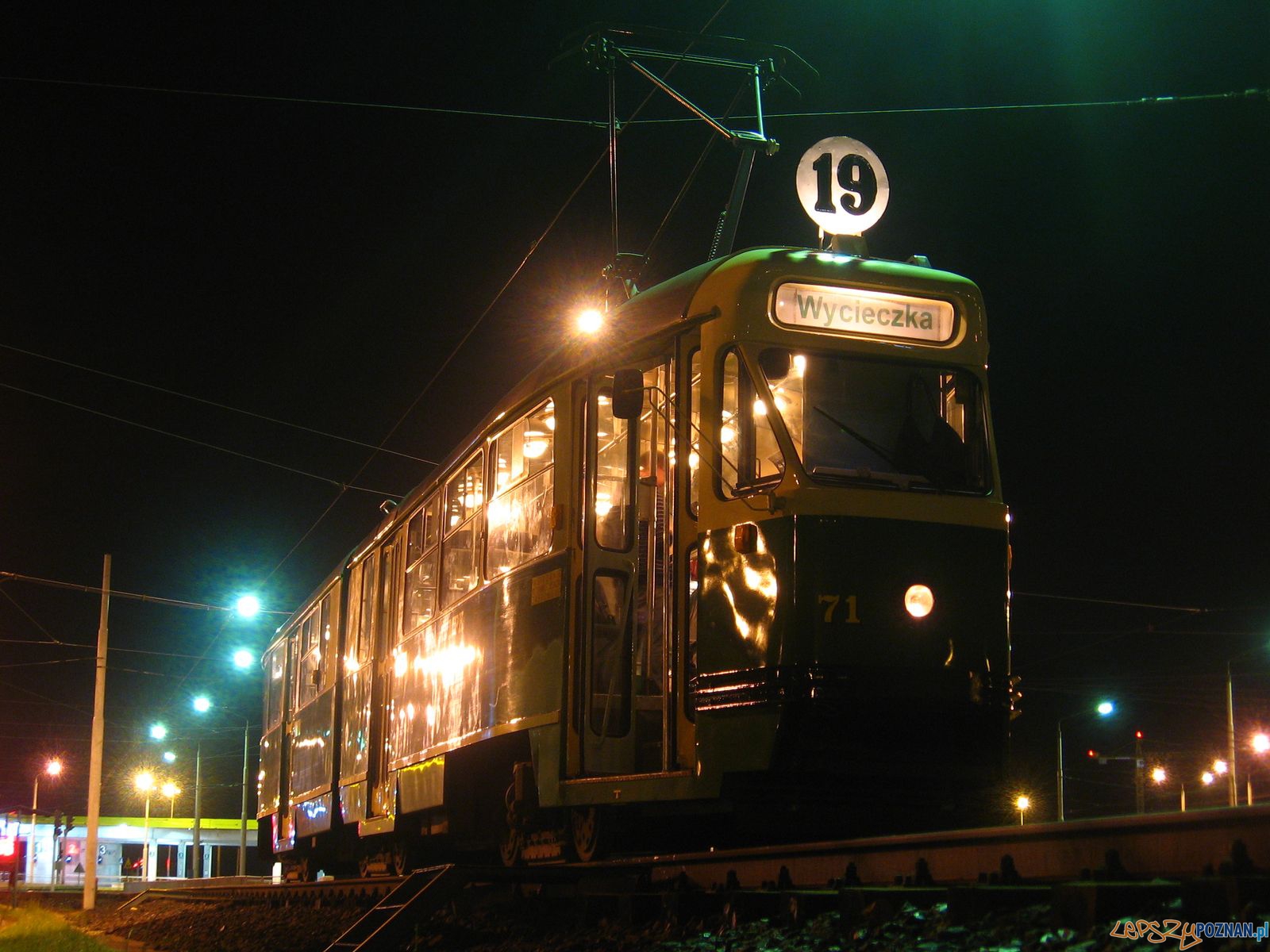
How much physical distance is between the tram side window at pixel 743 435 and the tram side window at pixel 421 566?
393cm

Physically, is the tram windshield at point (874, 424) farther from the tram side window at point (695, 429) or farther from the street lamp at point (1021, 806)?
the street lamp at point (1021, 806)

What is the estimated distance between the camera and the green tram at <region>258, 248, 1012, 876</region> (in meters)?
6.92

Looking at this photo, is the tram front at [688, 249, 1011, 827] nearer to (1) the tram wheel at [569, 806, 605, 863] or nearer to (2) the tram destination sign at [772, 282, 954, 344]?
(2) the tram destination sign at [772, 282, 954, 344]

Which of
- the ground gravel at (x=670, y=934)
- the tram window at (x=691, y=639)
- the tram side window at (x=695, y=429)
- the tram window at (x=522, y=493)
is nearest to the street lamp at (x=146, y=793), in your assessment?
the ground gravel at (x=670, y=934)

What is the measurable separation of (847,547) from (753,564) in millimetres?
468

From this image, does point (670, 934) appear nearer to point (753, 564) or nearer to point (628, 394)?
point (753, 564)

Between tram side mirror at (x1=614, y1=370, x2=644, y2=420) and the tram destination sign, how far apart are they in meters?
0.80

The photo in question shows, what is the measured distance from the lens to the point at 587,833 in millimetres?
8023

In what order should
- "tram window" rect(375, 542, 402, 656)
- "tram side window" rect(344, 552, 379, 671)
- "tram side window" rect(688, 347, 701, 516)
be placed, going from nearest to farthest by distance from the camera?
1. "tram side window" rect(688, 347, 701, 516)
2. "tram window" rect(375, 542, 402, 656)
3. "tram side window" rect(344, 552, 379, 671)

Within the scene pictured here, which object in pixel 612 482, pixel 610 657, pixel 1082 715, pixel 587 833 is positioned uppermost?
pixel 612 482

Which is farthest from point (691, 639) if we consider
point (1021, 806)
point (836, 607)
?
point (1021, 806)

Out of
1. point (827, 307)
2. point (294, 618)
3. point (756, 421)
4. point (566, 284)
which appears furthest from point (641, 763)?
point (294, 618)

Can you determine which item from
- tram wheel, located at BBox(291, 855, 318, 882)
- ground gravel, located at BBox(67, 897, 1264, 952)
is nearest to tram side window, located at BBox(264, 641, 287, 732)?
tram wheel, located at BBox(291, 855, 318, 882)

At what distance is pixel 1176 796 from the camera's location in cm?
6138
